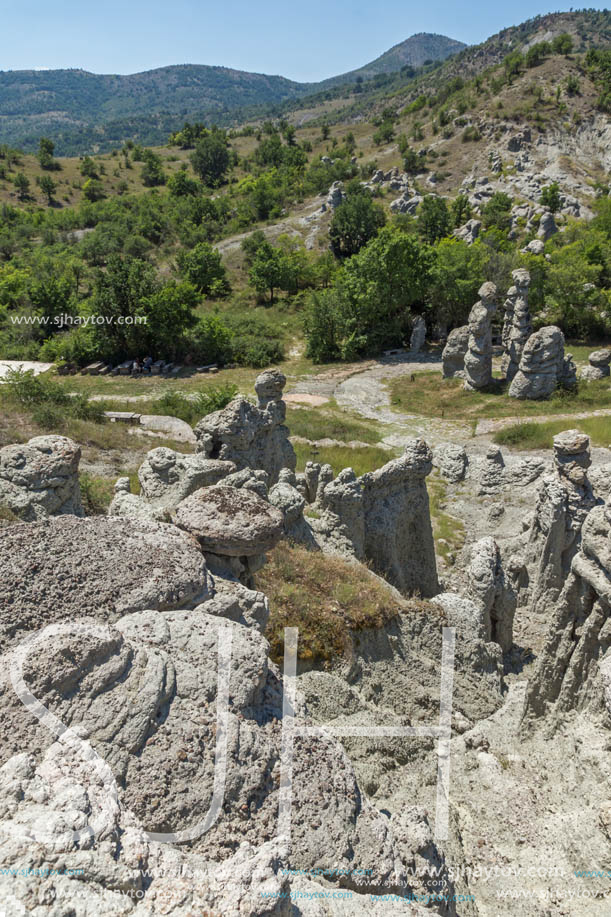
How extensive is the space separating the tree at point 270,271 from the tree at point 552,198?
30.3 m

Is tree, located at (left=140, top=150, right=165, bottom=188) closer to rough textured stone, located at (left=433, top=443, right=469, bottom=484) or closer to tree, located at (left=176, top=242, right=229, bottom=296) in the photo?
tree, located at (left=176, top=242, right=229, bottom=296)

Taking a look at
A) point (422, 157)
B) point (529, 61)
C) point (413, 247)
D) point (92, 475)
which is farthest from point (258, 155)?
point (92, 475)

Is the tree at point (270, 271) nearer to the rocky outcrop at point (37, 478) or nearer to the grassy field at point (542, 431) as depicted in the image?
the grassy field at point (542, 431)

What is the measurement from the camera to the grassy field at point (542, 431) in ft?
70.3

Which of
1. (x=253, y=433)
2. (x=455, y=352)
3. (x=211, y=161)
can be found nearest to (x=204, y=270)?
(x=455, y=352)

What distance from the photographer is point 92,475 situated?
51.7 ft

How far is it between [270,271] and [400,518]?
4134cm

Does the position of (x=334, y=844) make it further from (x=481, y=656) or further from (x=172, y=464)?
(x=172, y=464)

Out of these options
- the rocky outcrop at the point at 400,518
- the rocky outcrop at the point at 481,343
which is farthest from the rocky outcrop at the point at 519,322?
the rocky outcrop at the point at 400,518

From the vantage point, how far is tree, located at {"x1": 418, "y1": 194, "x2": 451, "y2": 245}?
54.4m

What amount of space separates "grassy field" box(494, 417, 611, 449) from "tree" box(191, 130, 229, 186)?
270ft

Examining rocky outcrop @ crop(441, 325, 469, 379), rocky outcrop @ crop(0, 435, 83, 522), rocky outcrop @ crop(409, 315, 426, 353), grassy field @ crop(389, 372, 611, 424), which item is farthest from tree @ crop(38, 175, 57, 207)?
rocky outcrop @ crop(0, 435, 83, 522)

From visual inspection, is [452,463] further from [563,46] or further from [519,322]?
[563,46]

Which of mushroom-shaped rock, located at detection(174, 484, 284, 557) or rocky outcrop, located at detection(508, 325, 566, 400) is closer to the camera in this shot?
mushroom-shaped rock, located at detection(174, 484, 284, 557)
